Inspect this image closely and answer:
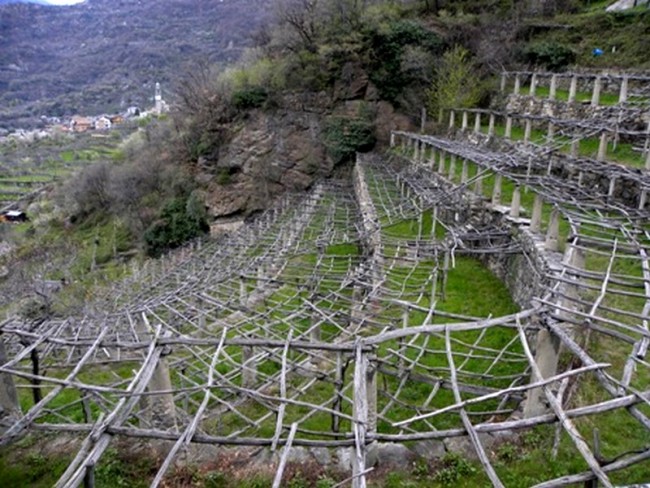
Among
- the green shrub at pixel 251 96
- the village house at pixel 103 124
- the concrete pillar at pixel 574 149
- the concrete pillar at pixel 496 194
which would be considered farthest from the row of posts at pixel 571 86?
the village house at pixel 103 124

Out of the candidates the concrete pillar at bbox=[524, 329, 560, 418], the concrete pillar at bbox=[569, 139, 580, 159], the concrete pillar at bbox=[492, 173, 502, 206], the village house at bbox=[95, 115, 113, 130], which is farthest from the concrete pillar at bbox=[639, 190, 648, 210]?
the village house at bbox=[95, 115, 113, 130]

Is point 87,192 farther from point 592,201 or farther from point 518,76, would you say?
point 592,201

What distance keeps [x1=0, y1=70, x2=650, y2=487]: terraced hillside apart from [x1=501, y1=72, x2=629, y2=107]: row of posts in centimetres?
57

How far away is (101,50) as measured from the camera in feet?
396

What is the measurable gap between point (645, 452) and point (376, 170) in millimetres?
24861

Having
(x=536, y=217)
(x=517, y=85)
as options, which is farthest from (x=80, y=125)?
(x=536, y=217)

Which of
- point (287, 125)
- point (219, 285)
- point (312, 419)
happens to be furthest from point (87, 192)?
point (312, 419)

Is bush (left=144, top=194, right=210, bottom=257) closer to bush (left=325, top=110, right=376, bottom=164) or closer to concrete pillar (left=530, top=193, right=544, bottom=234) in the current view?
bush (left=325, top=110, right=376, bottom=164)

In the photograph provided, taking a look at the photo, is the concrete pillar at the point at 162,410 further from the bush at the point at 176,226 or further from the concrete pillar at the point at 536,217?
the bush at the point at 176,226

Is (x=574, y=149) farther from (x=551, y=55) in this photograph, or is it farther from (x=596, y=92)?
(x=551, y=55)

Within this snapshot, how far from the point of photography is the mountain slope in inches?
4043

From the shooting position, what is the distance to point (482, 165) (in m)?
15.6

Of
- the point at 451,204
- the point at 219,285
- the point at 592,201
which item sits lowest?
the point at 219,285

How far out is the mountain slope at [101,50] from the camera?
337 feet
